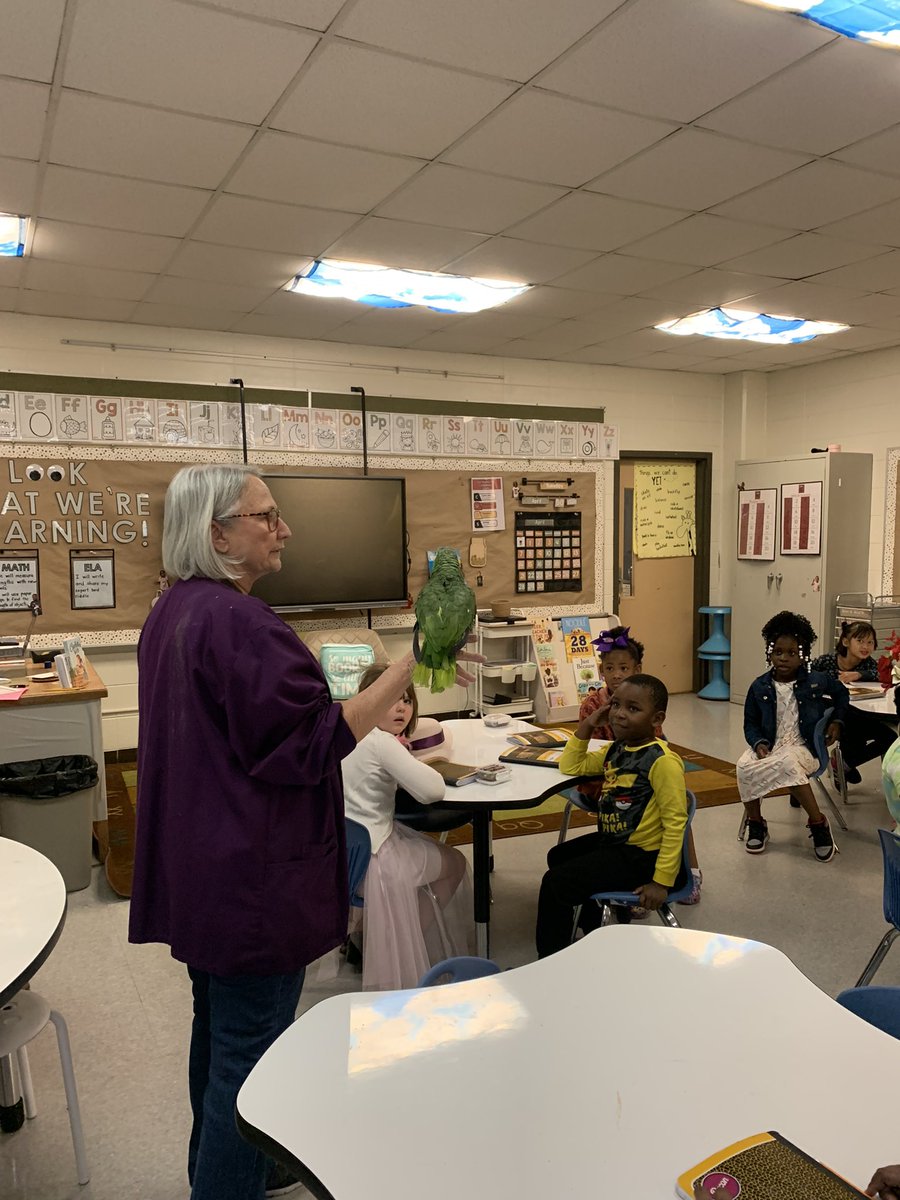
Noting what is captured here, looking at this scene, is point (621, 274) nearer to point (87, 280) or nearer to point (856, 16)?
point (856, 16)

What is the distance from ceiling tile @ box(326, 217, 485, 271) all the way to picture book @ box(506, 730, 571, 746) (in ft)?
7.17

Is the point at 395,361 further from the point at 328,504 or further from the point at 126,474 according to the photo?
the point at 126,474

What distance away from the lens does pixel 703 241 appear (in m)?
3.89

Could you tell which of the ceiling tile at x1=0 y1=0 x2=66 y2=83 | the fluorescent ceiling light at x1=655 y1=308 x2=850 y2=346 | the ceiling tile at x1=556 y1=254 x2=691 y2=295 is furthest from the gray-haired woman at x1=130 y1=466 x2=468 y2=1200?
the fluorescent ceiling light at x1=655 y1=308 x2=850 y2=346

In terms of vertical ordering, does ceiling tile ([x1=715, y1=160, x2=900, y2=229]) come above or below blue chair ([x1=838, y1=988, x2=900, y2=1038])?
above

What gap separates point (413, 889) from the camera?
255 cm

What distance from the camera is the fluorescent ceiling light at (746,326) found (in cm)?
534

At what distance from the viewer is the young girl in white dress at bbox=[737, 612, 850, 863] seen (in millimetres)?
3902

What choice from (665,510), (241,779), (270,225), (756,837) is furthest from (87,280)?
(665,510)

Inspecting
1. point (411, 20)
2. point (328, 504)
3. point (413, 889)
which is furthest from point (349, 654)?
point (411, 20)

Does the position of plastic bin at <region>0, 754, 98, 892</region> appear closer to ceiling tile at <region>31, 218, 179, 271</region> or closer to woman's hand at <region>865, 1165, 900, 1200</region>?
ceiling tile at <region>31, 218, 179, 271</region>

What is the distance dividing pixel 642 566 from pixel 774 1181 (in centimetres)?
651

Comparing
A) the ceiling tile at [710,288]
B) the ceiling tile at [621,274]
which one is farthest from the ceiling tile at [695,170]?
the ceiling tile at [710,288]

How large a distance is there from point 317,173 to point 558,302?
2.15 meters
